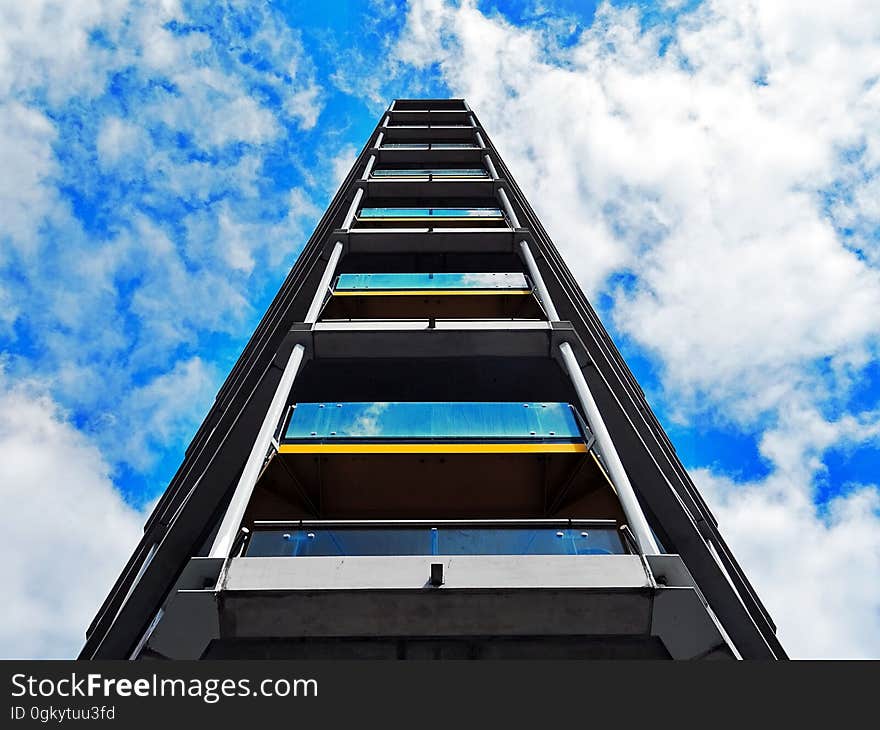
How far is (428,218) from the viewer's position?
51.2 ft

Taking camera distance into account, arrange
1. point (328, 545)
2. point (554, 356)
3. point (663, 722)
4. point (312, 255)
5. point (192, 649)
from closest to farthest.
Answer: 1. point (663, 722)
2. point (192, 649)
3. point (328, 545)
4. point (554, 356)
5. point (312, 255)

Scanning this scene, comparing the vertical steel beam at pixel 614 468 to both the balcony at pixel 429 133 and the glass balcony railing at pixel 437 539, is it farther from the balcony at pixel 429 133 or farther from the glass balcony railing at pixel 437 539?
the balcony at pixel 429 133

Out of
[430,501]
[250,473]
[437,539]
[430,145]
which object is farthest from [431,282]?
[430,145]

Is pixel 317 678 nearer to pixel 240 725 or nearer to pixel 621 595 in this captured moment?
pixel 240 725

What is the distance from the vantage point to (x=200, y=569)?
16.4ft

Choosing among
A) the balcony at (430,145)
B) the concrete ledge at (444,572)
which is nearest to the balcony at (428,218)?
the balcony at (430,145)

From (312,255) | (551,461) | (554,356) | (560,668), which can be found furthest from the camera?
(312,255)

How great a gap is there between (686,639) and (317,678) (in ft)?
9.13

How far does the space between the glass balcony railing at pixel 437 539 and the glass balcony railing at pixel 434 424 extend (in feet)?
6.18

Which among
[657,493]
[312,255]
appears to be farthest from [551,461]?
[312,255]

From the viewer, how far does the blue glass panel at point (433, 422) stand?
7.89 m

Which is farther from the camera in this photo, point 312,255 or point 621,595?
point 312,255

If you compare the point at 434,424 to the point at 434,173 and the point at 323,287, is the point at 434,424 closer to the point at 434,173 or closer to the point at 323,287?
the point at 323,287

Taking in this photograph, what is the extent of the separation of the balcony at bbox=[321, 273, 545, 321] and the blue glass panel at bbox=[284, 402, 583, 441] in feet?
12.2
